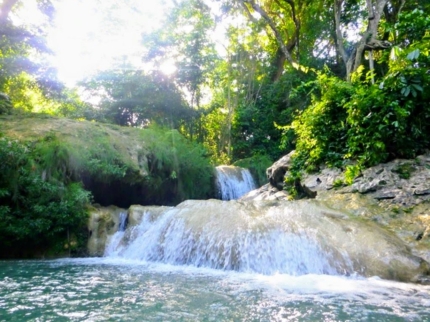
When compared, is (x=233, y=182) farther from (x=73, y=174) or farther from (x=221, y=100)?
(x=221, y=100)

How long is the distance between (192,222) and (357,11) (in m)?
14.7

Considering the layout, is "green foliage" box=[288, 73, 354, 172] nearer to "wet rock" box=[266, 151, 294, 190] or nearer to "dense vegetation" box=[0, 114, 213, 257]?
"wet rock" box=[266, 151, 294, 190]

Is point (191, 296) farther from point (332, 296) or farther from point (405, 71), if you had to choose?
point (405, 71)

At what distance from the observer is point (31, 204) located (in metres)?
6.51

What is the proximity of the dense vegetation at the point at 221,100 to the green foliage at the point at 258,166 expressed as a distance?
0.26 feet

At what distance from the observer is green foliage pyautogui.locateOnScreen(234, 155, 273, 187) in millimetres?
15031

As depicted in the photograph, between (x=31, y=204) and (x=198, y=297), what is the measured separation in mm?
4506

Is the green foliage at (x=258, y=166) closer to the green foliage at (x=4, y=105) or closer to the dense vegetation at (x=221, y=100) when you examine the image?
the dense vegetation at (x=221, y=100)

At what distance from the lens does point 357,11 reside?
16.3m

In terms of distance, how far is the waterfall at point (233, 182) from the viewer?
12.9 meters

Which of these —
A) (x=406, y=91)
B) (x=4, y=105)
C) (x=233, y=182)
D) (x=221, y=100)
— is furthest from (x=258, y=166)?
(x=4, y=105)

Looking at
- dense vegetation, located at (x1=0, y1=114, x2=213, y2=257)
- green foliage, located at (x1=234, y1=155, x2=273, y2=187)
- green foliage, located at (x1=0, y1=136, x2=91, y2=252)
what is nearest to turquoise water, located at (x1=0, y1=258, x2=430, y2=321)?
green foliage, located at (x1=0, y1=136, x2=91, y2=252)

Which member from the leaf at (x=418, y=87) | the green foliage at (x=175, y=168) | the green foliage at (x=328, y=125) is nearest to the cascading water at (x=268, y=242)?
the green foliage at (x=328, y=125)

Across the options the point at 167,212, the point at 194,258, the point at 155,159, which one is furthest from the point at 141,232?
the point at 155,159
